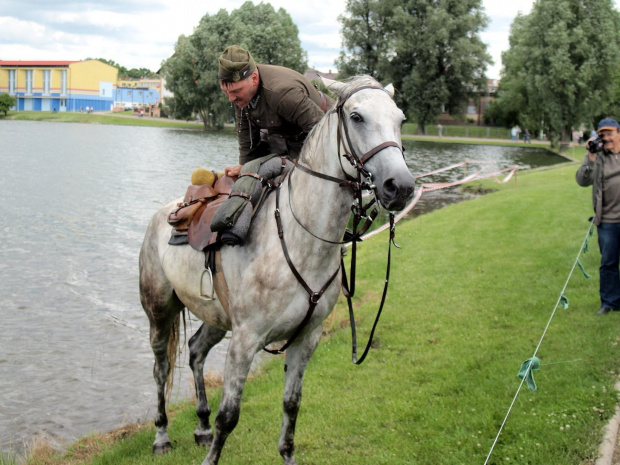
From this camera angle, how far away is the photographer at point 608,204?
9805 millimetres

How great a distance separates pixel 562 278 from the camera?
12.1 metres

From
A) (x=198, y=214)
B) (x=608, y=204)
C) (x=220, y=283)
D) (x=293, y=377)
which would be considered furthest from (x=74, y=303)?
A: (x=608, y=204)

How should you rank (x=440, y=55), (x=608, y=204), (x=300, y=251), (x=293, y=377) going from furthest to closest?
(x=440, y=55)
(x=608, y=204)
(x=293, y=377)
(x=300, y=251)

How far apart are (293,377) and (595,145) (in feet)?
22.5

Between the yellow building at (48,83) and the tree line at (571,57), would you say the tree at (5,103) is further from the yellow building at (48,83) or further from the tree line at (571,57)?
the tree line at (571,57)

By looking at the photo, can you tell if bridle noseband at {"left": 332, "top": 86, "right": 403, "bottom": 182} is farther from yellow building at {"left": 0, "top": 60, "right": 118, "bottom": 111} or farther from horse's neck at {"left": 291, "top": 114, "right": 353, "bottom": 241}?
yellow building at {"left": 0, "top": 60, "right": 118, "bottom": 111}

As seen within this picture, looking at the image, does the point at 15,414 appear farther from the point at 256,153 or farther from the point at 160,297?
the point at 256,153

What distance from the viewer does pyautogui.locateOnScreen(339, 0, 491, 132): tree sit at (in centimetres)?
6881

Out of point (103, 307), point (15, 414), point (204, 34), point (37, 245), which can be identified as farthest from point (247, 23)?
point (15, 414)

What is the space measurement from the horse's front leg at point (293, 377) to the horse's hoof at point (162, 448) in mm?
1707

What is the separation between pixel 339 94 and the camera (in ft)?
14.9

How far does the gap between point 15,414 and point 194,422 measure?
10.8 feet

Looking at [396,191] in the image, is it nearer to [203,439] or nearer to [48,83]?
[203,439]

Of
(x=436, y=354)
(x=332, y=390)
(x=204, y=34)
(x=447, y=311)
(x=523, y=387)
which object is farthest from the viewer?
(x=204, y=34)
